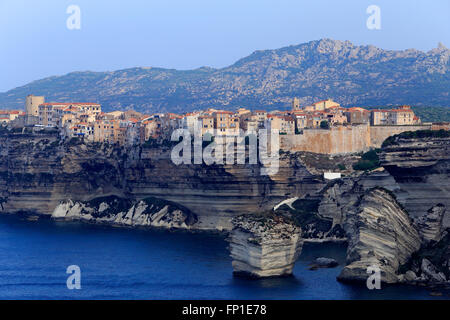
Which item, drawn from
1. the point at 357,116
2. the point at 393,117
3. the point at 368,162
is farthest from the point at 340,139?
the point at 393,117

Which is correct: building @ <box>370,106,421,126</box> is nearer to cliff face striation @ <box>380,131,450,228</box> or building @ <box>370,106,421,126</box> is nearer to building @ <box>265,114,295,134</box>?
building @ <box>265,114,295,134</box>

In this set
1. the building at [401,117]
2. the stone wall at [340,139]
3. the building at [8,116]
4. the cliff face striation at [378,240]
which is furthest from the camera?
the building at [8,116]

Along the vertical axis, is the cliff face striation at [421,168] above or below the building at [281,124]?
below

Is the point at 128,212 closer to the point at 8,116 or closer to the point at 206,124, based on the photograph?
the point at 206,124

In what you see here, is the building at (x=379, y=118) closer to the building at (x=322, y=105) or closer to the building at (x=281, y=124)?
the building at (x=281, y=124)

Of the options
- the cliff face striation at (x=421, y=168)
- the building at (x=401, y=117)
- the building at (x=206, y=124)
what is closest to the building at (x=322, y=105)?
the building at (x=401, y=117)
